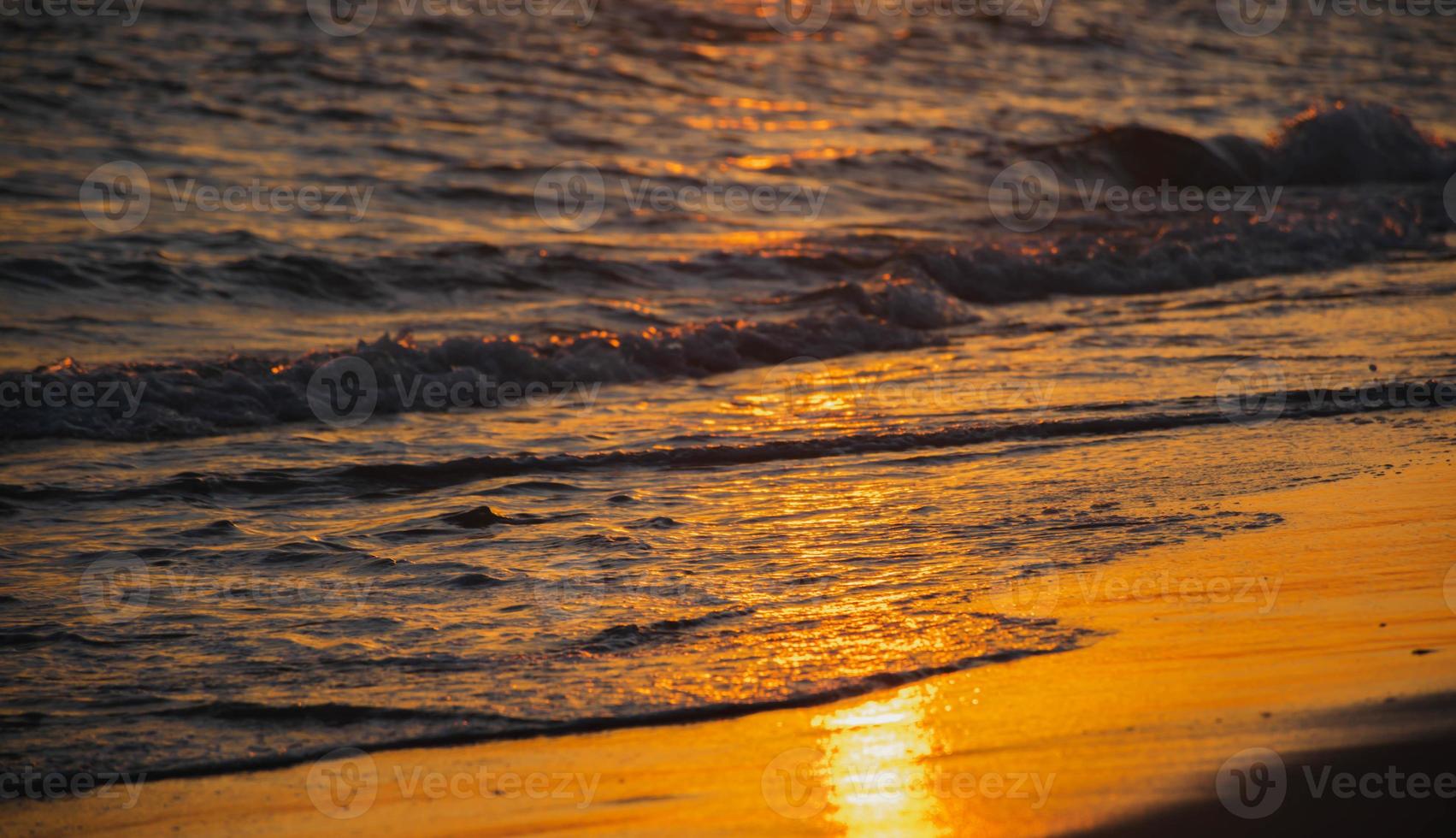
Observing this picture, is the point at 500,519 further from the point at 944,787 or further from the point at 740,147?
the point at 740,147

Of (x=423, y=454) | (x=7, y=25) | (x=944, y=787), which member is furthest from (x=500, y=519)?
(x=7, y=25)

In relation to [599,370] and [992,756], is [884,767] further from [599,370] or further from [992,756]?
[599,370]

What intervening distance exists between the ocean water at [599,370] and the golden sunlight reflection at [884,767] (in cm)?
15

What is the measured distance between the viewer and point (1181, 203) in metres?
14.9

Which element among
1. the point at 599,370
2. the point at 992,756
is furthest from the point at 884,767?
the point at 599,370

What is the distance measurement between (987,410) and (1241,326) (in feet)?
9.44

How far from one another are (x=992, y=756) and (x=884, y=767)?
10.1 inches

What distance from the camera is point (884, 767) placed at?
3.51m

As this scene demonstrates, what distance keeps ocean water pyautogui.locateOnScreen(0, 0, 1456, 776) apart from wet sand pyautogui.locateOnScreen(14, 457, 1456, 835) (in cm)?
15

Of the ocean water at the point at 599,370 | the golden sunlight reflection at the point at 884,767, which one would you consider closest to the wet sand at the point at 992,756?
the golden sunlight reflection at the point at 884,767

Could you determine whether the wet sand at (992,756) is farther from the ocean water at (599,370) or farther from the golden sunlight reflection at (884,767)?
the ocean water at (599,370)

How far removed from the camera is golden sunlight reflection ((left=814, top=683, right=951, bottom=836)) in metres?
3.25

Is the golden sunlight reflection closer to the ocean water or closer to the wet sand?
the wet sand

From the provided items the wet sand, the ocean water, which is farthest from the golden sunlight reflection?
the ocean water
